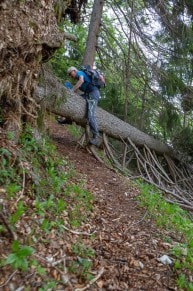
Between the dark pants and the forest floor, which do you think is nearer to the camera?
the forest floor

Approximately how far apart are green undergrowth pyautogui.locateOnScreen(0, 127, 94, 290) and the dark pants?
2.61 meters

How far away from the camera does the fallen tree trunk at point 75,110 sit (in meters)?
6.33

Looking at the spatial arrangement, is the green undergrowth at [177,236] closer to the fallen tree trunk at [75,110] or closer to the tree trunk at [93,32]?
the fallen tree trunk at [75,110]

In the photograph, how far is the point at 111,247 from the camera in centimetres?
377

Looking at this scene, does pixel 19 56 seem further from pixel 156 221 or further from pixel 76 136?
pixel 76 136

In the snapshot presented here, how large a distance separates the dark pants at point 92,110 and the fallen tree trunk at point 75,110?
116mm

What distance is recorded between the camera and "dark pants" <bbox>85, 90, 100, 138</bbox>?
7.57 metres

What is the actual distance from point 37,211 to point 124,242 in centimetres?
113

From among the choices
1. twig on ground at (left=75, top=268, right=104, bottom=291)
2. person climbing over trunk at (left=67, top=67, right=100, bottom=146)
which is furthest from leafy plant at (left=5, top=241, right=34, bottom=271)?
person climbing over trunk at (left=67, top=67, right=100, bottom=146)

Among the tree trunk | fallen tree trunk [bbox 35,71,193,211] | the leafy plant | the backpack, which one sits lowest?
the leafy plant

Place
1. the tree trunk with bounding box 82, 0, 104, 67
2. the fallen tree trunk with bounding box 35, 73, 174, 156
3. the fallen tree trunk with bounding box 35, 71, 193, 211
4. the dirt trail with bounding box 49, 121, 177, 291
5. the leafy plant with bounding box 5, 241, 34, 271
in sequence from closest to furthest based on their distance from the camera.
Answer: the leafy plant with bounding box 5, 241, 34, 271 → the dirt trail with bounding box 49, 121, 177, 291 → the fallen tree trunk with bounding box 35, 73, 174, 156 → the fallen tree trunk with bounding box 35, 71, 193, 211 → the tree trunk with bounding box 82, 0, 104, 67

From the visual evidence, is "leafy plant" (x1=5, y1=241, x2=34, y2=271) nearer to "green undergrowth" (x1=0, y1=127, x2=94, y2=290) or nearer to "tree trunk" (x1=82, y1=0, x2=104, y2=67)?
"green undergrowth" (x1=0, y1=127, x2=94, y2=290)

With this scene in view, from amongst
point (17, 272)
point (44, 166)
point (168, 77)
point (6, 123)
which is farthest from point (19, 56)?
point (168, 77)

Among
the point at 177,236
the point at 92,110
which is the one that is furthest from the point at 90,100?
the point at 177,236
